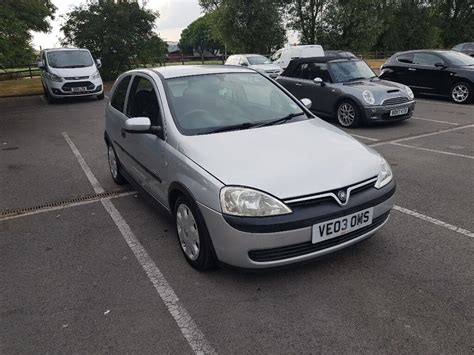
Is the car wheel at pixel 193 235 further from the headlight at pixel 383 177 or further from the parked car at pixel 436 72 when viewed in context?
the parked car at pixel 436 72

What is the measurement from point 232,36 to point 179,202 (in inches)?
1070

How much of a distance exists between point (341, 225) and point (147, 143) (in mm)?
2081

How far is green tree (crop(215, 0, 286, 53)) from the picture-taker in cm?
2778

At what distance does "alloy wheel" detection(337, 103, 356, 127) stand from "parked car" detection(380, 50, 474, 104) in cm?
468

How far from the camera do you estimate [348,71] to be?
9.77m

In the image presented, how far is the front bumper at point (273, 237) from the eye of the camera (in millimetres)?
2924

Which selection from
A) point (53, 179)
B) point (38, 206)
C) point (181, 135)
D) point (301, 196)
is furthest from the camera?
point (53, 179)

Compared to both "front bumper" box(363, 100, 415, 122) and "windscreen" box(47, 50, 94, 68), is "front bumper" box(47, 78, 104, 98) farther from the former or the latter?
"front bumper" box(363, 100, 415, 122)

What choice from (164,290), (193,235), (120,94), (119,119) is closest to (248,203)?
(193,235)

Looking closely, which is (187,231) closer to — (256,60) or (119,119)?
(119,119)

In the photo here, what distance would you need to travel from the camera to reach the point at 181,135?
3668mm

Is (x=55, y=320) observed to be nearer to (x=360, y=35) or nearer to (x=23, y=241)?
(x=23, y=241)

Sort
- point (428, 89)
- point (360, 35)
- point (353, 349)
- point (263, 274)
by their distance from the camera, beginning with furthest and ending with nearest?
1. point (360, 35)
2. point (428, 89)
3. point (263, 274)
4. point (353, 349)

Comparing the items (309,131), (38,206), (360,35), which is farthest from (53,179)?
(360,35)
